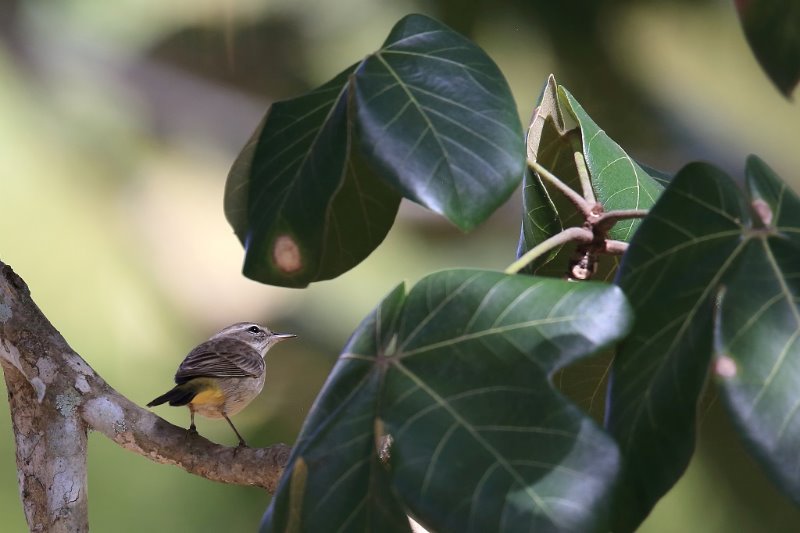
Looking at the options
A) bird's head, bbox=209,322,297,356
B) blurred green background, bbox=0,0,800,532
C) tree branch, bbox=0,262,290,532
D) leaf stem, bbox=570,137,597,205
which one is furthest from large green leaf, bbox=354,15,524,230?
blurred green background, bbox=0,0,800,532

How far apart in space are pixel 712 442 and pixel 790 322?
297 cm

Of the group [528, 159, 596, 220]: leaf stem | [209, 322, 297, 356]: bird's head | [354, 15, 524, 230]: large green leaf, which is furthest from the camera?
[209, 322, 297, 356]: bird's head

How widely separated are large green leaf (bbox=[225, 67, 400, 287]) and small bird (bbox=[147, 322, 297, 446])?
481 mm

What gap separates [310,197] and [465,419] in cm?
29

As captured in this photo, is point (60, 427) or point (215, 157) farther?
point (215, 157)

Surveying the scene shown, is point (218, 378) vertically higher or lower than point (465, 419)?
lower

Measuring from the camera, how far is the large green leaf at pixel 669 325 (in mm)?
657

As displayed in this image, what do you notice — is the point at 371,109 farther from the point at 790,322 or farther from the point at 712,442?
the point at 712,442

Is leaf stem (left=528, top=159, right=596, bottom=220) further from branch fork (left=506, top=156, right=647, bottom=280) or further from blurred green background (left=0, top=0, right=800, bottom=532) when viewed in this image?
blurred green background (left=0, top=0, right=800, bottom=532)

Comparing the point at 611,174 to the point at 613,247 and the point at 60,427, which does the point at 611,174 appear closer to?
the point at 613,247

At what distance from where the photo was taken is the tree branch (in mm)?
1075

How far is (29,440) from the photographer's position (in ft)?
3.61

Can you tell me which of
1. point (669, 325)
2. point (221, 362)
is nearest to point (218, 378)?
point (221, 362)

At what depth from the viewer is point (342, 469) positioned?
677 mm
